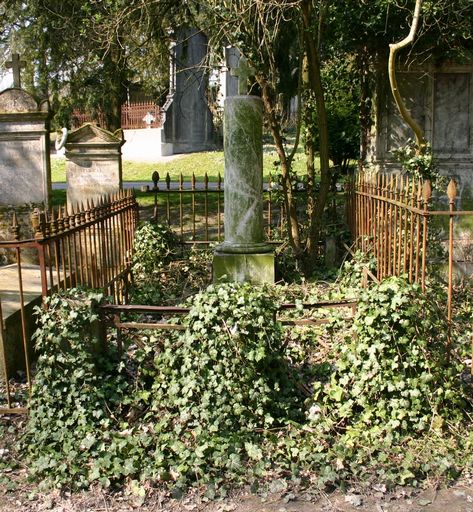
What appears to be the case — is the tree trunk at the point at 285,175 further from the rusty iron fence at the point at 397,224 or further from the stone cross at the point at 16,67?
the stone cross at the point at 16,67

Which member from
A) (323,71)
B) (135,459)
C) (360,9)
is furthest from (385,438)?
(323,71)

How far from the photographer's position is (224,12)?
23.3ft

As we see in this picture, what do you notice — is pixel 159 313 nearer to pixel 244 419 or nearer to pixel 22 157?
pixel 244 419

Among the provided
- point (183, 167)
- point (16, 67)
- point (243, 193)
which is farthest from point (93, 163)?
point (183, 167)

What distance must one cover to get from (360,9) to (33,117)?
472 cm

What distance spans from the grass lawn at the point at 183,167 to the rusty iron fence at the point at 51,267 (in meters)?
12.0

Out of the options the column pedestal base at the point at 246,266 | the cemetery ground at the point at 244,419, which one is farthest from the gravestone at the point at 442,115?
the cemetery ground at the point at 244,419

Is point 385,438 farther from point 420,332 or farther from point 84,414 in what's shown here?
point 84,414

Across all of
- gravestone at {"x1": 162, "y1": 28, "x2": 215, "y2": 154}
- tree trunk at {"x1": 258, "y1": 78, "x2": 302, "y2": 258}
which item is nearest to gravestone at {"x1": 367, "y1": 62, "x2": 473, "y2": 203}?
tree trunk at {"x1": 258, "y1": 78, "x2": 302, "y2": 258}

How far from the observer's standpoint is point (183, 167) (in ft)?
73.2

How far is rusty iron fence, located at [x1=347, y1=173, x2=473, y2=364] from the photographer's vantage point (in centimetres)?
434

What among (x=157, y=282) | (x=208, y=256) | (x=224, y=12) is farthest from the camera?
(x=208, y=256)

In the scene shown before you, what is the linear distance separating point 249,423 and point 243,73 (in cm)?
442

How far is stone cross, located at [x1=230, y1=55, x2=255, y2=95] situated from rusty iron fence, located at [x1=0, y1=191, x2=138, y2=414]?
6.33 ft
